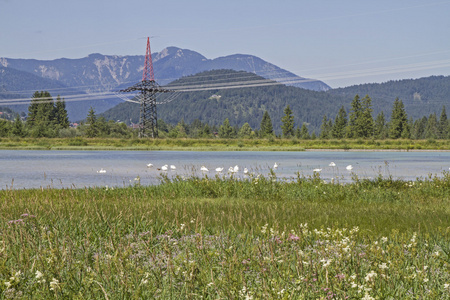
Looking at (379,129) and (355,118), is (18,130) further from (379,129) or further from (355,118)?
(379,129)

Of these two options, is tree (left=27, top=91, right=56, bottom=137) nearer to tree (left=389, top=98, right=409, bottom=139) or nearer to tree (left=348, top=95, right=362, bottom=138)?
tree (left=348, top=95, right=362, bottom=138)

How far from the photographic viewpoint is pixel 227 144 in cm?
8344

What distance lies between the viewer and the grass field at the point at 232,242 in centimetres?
484

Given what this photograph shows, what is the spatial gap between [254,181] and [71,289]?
13.8 metres

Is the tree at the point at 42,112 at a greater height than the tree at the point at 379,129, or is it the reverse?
the tree at the point at 42,112

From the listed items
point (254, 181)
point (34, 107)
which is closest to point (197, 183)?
point (254, 181)

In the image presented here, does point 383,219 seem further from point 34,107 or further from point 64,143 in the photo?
point 34,107

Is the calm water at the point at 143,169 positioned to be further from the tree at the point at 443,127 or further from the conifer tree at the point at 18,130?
the tree at the point at 443,127

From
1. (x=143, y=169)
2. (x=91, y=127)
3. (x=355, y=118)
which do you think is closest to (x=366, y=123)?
(x=355, y=118)

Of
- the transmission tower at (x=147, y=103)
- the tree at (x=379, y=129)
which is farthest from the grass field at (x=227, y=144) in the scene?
the tree at (x=379, y=129)

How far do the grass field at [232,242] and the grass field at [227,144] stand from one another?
60062 mm

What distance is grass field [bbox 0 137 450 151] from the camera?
79000 mm

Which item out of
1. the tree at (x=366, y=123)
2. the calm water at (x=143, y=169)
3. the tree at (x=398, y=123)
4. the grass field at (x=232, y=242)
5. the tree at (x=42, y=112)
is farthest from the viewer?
the tree at (x=42, y=112)

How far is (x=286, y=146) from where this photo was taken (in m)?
83.7
